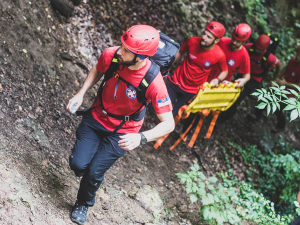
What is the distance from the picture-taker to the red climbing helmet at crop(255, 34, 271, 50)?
7.10 m

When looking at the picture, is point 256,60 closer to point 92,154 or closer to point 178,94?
point 178,94

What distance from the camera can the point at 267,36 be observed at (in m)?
7.14

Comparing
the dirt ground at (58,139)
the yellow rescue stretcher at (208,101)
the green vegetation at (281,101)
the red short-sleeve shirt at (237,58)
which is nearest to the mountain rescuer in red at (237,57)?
the red short-sleeve shirt at (237,58)

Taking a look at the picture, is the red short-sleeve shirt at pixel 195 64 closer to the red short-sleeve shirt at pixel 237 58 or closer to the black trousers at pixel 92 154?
the red short-sleeve shirt at pixel 237 58

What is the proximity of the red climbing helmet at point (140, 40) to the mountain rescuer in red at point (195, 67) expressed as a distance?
281 centimetres

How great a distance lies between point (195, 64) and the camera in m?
6.15

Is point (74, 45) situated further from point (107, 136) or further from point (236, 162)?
point (236, 162)

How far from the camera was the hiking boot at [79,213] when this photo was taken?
3.78 meters

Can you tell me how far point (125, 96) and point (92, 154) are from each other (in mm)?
816

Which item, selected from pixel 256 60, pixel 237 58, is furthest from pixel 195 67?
pixel 256 60

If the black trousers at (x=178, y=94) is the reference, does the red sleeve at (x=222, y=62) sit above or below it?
above

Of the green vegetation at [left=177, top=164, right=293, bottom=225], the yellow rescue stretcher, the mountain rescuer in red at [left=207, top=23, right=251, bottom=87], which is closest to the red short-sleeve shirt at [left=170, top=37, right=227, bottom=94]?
the yellow rescue stretcher

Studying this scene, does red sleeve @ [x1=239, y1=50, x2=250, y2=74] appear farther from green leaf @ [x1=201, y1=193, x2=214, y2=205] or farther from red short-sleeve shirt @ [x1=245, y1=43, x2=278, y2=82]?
green leaf @ [x1=201, y1=193, x2=214, y2=205]

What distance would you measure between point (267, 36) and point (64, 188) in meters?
5.61
